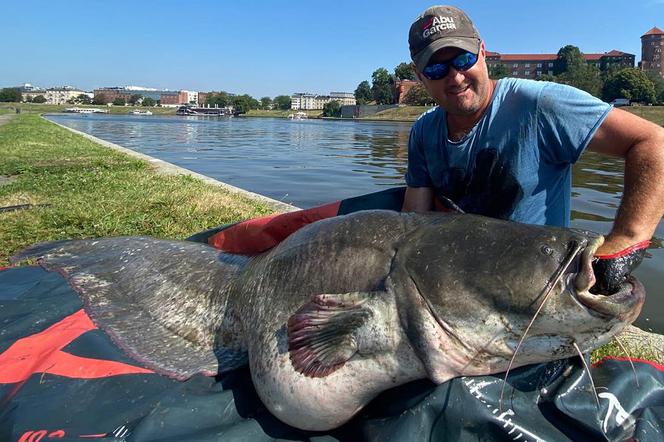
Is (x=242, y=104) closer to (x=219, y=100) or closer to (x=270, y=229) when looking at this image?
(x=219, y=100)

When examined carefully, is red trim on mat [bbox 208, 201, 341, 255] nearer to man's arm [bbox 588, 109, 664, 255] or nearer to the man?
the man

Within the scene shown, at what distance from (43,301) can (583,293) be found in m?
3.58

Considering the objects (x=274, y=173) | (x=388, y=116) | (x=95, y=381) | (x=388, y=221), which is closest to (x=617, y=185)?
(x=274, y=173)

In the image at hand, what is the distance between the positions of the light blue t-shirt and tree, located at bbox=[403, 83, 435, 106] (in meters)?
107

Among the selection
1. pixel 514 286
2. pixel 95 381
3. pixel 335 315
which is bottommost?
pixel 95 381

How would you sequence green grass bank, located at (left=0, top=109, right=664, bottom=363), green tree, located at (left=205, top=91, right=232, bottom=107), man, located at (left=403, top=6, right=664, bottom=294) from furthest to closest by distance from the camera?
1. green tree, located at (left=205, top=91, right=232, bottom=107)
2. green grass bank, located at (left=0, top=109, right=664, bottom=363)
3. man, located at (left=403, top=6, right=664, bottom=294)

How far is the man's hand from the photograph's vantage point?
1.87 metres

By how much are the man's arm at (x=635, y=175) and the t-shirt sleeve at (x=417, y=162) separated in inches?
46.3

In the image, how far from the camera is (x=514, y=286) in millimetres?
1881

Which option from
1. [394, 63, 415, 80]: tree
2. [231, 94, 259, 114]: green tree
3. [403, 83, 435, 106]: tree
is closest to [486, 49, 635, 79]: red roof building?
[394, 63, 415, 80]: tree

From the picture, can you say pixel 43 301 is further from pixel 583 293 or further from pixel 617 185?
pixel 617 185

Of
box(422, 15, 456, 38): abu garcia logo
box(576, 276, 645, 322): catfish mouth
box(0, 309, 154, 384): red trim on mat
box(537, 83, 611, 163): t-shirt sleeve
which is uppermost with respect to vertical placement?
box(422, 15, 456, 38): abu garcia logo

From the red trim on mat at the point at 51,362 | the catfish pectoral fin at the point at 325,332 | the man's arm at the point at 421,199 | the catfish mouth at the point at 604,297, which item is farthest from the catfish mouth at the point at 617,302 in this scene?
the red trim on mat at the point at 51,362

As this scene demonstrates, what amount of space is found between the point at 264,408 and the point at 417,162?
2.12m
